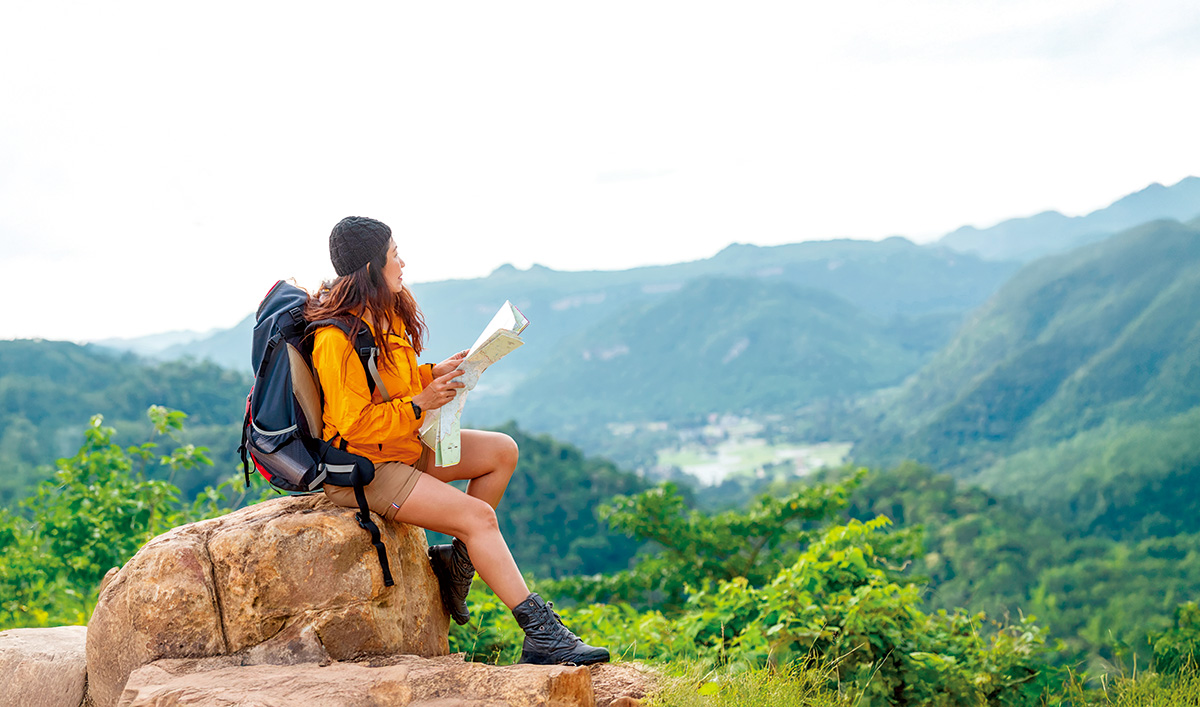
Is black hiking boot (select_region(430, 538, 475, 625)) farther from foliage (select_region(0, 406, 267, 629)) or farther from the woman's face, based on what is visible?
foliage (select_region(0, 406, 267, 629))

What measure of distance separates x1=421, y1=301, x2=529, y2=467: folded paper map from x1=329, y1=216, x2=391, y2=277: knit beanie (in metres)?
0.70

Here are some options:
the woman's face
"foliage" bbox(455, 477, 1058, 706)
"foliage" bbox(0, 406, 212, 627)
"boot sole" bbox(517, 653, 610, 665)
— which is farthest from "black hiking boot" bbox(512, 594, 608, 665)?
"foliage" bbox(0, 406, 212, 627)

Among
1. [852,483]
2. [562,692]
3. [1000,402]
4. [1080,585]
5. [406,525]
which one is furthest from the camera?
[1000,402]

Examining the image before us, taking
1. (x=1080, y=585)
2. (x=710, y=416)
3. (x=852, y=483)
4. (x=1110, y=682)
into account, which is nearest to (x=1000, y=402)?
(x=1080, y=585)

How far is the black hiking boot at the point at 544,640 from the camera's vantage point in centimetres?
408

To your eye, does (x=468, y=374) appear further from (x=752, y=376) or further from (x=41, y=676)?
(x=752, y=376)

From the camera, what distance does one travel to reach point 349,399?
12.6 ft

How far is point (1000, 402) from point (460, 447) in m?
103

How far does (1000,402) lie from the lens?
94.8 m

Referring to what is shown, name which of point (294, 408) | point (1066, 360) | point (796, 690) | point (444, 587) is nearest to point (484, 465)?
point (444, 587)

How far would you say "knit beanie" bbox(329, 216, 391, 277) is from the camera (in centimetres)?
399

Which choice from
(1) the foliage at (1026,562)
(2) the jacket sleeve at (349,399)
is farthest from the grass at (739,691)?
(1) the foliage at (1026,562)

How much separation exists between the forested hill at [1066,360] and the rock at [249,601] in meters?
81.8

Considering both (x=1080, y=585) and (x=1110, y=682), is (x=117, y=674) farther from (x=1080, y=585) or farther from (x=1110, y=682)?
(x=1080, y=585)
